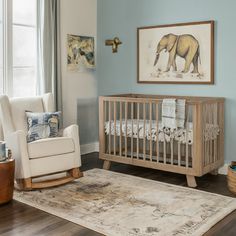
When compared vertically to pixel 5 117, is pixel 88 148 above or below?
below

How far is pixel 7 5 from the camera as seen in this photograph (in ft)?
14.3

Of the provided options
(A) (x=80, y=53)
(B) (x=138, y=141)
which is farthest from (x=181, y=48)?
(A) (x=80, y=53)

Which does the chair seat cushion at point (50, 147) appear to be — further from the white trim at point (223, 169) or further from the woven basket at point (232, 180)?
the white trim at point (223, 169)

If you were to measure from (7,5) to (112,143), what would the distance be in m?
2.11

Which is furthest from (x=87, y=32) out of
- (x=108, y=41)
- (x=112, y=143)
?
(x=112, y=143)

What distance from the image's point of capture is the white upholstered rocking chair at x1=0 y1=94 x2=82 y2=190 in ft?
11.7

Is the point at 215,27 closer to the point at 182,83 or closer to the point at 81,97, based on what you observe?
the point at 182,83

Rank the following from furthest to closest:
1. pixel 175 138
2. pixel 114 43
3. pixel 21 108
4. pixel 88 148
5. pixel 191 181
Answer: pixel 88 148
pixel 114 43
pixel 21 108
pixel 175 138
pixel 191 181

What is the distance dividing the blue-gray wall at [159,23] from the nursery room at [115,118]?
0.01 m

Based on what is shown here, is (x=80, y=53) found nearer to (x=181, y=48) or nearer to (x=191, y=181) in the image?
(x=181, y=48)

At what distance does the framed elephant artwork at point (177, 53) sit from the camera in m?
4.39

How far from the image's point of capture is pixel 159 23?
4781 mm

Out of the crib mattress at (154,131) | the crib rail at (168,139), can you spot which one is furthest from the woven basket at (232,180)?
the crib mattress at (154,131)

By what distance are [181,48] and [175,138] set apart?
48.5 inches
